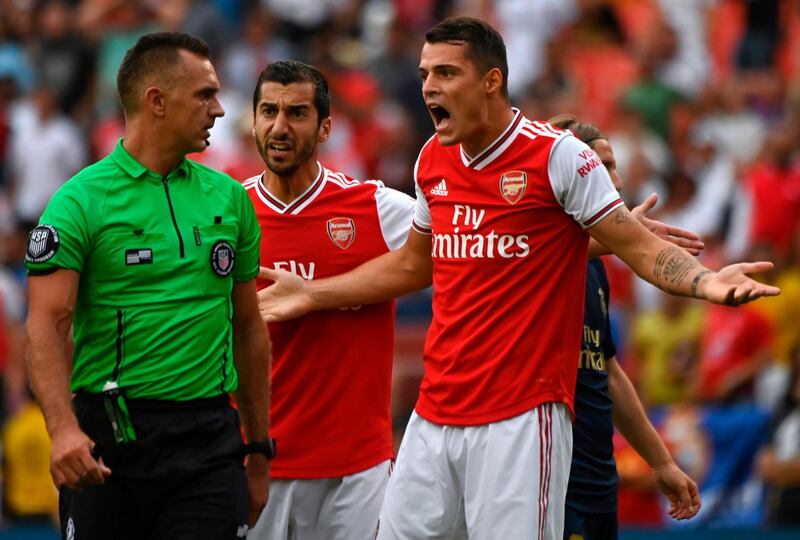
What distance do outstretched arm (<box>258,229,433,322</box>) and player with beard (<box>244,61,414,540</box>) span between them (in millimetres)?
159

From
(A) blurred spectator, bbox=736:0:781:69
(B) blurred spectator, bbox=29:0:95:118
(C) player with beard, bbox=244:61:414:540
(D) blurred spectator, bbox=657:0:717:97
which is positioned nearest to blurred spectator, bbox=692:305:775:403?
(D) blurred spectator, bbox=657:0:717:97

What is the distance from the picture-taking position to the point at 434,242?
6.74 metres

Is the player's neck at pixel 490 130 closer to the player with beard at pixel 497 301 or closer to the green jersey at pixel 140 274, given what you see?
the player with beard at pixel 497 301

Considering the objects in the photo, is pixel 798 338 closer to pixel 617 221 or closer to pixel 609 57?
pixel 609 57

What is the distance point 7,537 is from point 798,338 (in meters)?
5.91

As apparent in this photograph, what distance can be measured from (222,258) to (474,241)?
1008 millimetres

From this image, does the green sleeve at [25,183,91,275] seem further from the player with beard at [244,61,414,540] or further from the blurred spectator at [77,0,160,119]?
the blurred spectator at [77,0,160,119]

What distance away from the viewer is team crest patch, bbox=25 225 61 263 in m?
5.91

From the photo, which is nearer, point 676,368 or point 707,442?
point 707,442

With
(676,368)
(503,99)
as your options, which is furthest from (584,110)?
(503,99)

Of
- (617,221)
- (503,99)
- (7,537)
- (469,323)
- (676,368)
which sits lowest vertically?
(7,537)

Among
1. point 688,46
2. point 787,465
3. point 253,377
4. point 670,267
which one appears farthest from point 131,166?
point 688,46

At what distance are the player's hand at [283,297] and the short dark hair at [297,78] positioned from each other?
725 millimetres

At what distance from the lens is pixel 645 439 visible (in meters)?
7.36
